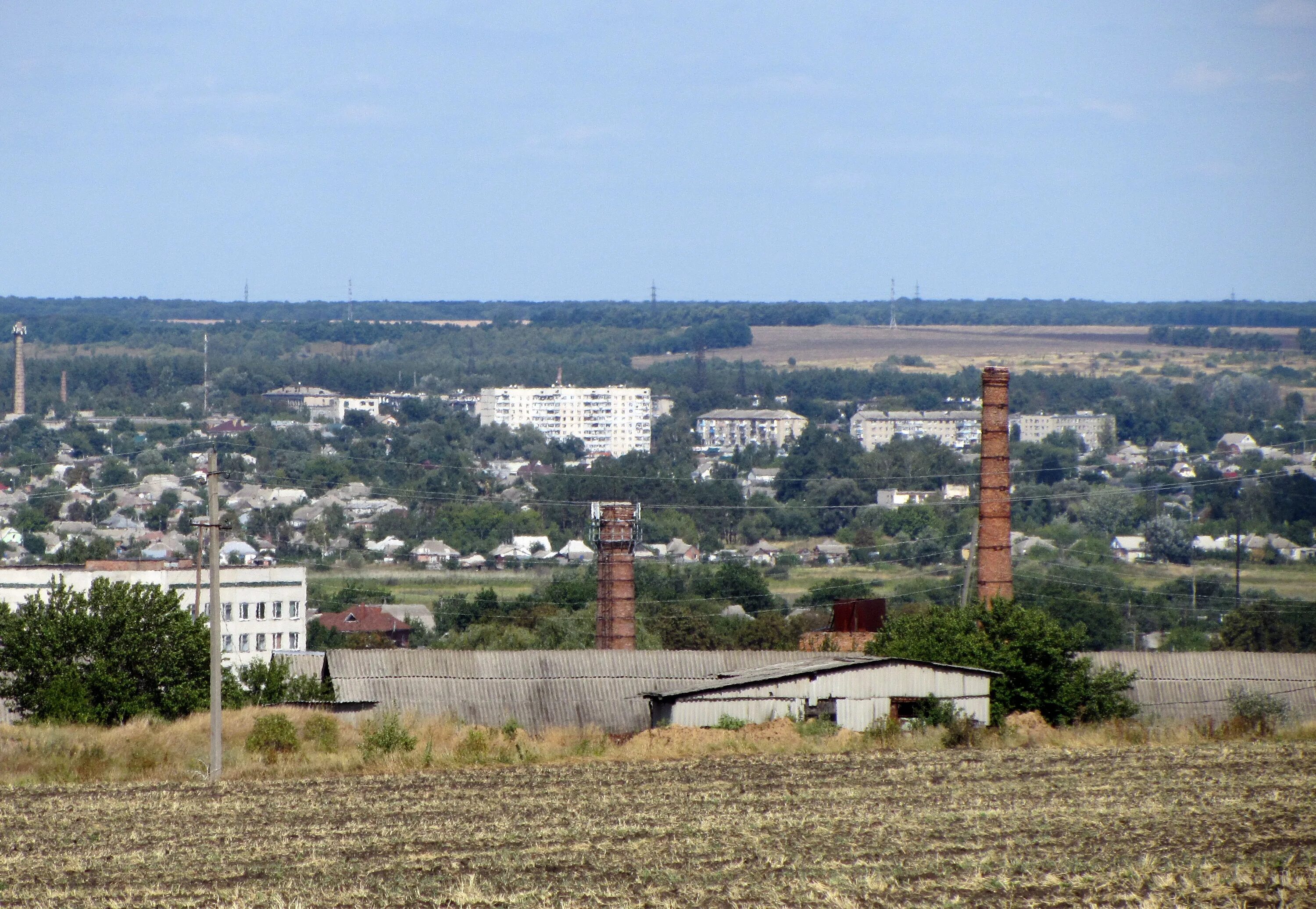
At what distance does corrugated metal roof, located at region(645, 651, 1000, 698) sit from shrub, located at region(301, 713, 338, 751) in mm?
5544

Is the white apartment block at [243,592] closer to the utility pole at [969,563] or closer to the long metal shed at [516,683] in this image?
the utility pole at [969,563]

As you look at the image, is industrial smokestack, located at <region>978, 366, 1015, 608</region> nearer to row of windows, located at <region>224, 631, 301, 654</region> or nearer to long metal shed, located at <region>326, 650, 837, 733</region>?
long metal shed, located at <region>326, 650, 837, 733</region>

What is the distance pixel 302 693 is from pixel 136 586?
3943mm

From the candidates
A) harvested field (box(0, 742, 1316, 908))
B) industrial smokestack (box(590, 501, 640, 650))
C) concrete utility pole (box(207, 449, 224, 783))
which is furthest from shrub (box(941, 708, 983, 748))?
industrial smokestack (box(590, 501, 640, 650))

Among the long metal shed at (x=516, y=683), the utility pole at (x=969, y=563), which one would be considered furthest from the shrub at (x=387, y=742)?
the utility pole at (x=969, y=563)

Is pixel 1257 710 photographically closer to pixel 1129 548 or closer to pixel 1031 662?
pixel 1031 662

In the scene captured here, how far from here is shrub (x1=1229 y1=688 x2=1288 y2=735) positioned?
1193 inches

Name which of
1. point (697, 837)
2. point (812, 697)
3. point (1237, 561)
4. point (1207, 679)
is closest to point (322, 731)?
point (812, 697)

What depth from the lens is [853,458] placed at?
16488 centimetres

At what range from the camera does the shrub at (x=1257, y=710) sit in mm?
30312

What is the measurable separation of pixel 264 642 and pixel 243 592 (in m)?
2.23

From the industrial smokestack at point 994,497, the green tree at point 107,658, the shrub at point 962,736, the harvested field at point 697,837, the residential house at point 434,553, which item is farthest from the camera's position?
the residential house at point 434,553

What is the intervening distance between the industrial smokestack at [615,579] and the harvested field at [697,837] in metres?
21.9

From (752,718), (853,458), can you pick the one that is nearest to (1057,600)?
(752,718)
